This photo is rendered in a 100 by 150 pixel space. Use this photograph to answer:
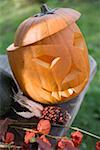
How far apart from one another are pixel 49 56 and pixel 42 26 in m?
0.10

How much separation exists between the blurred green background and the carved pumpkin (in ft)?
2.14

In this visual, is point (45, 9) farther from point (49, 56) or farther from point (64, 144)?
point (64, 144)

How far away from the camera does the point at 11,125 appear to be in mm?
1248

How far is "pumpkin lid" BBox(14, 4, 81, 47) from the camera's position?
4.64 feet

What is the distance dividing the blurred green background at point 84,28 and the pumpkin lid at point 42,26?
820 millimetres

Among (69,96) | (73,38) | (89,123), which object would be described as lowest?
(89,123)

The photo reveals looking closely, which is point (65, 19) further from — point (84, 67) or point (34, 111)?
point (34, 111)

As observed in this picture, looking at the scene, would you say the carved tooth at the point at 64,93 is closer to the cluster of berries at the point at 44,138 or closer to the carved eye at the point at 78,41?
the carved eye at the point at 78,41

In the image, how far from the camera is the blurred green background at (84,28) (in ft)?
7.90

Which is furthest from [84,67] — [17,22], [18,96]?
[17,22]

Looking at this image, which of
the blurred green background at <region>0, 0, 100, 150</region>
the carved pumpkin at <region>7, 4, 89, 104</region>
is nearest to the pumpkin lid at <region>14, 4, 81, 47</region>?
the carved pumpkin at <region>7, 4, 89, 104</region>

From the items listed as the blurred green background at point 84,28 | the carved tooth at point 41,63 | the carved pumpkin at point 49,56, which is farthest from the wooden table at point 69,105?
the blurred green background at point 84,28

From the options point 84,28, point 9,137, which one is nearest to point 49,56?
point 9,137

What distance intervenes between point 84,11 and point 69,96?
228 cm
